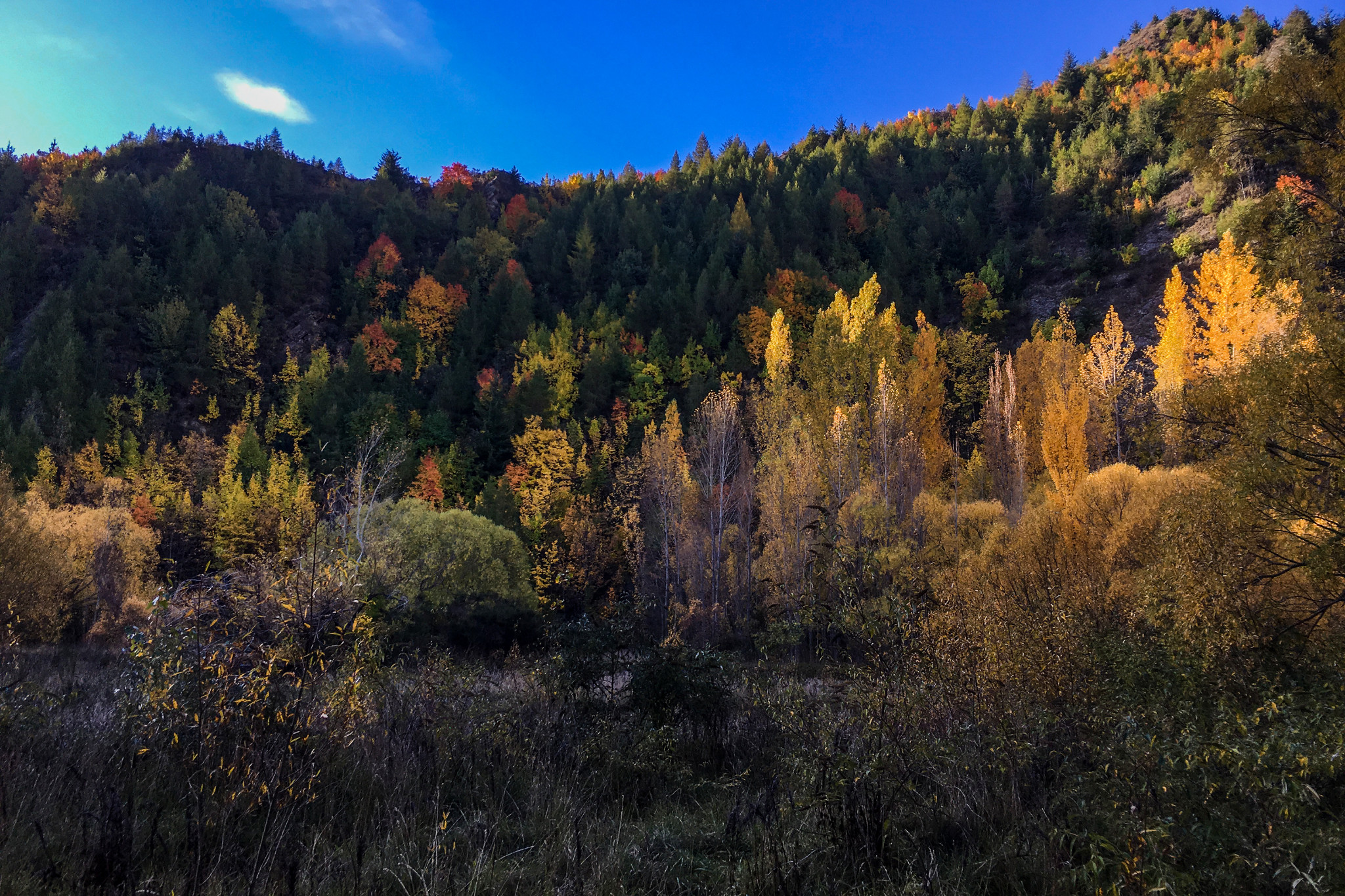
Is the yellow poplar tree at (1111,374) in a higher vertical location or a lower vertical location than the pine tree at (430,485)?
higher

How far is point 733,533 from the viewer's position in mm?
31656

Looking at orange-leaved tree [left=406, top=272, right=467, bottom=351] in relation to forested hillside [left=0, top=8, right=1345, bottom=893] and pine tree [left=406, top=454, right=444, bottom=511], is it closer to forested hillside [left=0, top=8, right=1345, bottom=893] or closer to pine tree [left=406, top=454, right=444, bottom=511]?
forested hillside [left=0, top=8, right=1345, bottom=893]

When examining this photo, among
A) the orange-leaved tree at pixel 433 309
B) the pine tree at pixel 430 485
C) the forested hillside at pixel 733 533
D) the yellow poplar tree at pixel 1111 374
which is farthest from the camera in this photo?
the orange-leaved tree at pixel 433 309

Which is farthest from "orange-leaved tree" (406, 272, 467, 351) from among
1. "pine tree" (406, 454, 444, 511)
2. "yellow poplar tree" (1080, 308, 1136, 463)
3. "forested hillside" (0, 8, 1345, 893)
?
"yellow poplar tree" (1080, 308, 1136, 463)

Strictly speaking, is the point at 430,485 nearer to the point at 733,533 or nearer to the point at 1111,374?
the point at 733,533

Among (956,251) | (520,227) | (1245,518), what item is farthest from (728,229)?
(1245,518)

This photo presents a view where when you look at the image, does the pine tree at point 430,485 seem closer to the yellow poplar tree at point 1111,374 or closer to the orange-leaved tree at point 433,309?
the orange-leaved tree at point 433,309

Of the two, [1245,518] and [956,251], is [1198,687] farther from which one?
[956,251]

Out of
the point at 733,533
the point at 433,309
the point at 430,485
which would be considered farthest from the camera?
the point at 433,309

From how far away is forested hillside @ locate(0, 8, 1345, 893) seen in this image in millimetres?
3859

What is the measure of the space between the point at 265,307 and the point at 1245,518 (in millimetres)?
97484

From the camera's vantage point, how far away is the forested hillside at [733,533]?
12.7 ft

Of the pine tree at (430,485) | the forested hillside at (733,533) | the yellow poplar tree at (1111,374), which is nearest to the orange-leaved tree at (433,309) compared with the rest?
the forested hillside at (733,533)

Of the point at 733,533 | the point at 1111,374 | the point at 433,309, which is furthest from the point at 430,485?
the point at 1111,374
